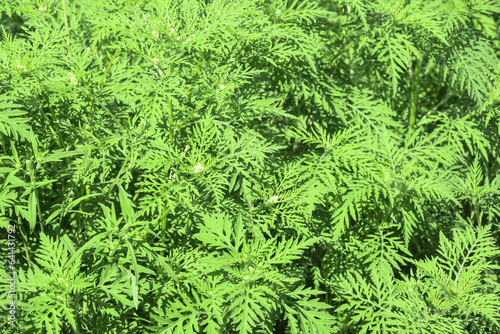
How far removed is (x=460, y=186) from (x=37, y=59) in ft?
7.64

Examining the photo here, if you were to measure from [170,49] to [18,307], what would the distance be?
3.96ft

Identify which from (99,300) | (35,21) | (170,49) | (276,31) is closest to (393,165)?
(276,31)

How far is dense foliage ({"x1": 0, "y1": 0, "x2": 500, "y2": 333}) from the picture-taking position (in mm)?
1958

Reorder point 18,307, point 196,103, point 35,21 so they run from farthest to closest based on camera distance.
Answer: point 35,21 → point 196,103 → point 18,307

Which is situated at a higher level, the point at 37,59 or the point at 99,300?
the point at 37,59

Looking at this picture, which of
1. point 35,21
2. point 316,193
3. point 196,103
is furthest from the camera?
point 35,21

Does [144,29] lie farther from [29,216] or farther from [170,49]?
[29,216]

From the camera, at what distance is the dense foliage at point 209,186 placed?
1958mm

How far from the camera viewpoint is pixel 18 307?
6.17ft

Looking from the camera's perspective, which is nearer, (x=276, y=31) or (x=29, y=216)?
(x=29, y=216)

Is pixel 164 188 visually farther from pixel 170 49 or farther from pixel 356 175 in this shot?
pixel 356 175

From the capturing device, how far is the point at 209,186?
206 centimetres

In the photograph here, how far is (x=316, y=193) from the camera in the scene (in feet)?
7.20

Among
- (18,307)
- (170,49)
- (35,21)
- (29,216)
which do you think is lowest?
(18,307)
